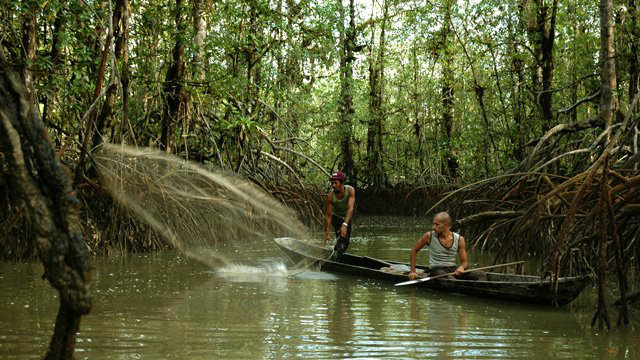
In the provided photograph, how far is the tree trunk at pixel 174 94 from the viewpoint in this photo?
10.7 metres

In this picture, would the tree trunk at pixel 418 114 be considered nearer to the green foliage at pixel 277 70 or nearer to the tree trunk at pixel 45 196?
the green foliage at pixel 277 70

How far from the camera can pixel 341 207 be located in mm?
9531

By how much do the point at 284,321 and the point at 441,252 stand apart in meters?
2.30

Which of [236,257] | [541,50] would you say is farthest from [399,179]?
[236,257]

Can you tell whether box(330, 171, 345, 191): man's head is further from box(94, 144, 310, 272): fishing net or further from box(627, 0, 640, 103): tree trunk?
box(627, 0, 640, 103): tree trunk

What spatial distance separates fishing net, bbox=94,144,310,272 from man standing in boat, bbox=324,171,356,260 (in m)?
1.02

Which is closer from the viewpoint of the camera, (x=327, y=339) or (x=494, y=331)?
(x=327, y=339)

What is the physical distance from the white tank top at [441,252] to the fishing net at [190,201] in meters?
2.74

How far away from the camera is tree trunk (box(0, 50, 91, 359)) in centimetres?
238

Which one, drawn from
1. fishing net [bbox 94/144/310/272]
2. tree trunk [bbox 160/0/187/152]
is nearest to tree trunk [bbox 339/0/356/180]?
fishing net [bbox 94/144/310/272]

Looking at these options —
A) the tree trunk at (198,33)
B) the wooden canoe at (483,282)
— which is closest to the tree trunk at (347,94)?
the tree trunk at (198,33)

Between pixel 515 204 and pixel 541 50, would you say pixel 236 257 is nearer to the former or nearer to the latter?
pixel 515 204

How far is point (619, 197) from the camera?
5.70 meters

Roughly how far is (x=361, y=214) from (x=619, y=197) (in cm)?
1524
